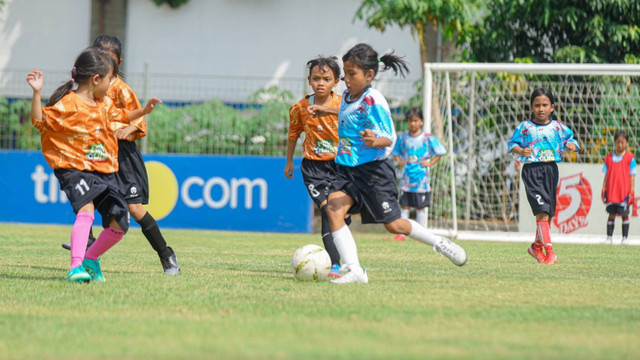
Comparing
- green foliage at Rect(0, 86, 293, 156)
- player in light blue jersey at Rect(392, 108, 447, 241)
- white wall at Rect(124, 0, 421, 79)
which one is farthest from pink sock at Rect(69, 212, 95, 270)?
white wall at Rect(124, 0, 421, 79)

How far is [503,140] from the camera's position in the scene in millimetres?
14844

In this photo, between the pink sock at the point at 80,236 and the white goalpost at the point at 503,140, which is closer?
the pink sock at the point at 80,236

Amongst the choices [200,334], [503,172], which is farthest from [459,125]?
[200,334]

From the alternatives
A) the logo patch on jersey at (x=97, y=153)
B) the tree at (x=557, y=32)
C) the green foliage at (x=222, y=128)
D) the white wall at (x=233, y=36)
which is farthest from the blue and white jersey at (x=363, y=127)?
the white wall at (x=233, y=36)

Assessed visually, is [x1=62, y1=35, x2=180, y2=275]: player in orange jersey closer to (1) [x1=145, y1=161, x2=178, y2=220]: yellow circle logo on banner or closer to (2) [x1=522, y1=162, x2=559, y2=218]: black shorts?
(2) [x1=522, y1=162, x2=559, y2=218]: black shorts

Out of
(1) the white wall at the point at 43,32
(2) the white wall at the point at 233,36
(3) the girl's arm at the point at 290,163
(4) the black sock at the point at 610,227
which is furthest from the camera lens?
Result: (1) the white wall at the point at 43,32

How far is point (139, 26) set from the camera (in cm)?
2206

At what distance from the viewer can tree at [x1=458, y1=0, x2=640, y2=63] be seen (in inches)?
599

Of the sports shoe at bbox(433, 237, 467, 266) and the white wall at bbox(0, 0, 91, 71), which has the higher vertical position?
the white wall at bbox(0, 0, 91, 71)

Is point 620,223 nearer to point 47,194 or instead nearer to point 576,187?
point 576,187

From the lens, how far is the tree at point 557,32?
15219 millimetres

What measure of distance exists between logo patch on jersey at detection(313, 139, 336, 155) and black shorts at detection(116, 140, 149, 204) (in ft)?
4.53

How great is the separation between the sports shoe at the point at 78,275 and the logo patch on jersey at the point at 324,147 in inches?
84.9

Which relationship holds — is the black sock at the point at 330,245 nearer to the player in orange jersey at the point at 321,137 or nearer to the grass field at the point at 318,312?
the player in orange jersey at the point at 321,137
